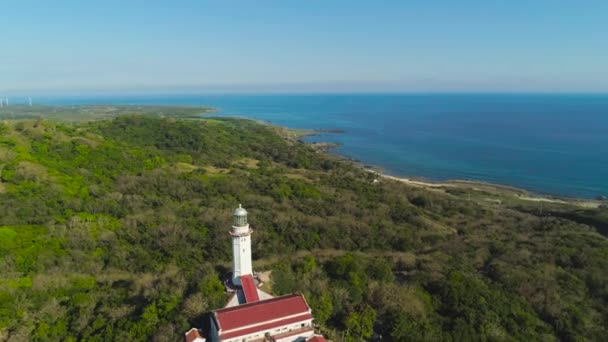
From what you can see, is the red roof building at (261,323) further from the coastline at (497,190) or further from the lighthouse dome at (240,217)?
the coastline at (497,190)

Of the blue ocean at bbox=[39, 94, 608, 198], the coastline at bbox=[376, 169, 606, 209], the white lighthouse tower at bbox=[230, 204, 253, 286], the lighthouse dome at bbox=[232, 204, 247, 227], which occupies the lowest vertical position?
the coastline at bbox=[376, 169, 606, 209]

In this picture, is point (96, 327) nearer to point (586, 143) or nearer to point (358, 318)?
point (358, 318)

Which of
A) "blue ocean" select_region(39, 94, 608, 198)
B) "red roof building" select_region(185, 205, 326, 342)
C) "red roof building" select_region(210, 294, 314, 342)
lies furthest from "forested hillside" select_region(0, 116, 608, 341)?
"blue ocean" select_region(39, 94, 608, 198)

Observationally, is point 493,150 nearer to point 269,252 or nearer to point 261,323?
point 269,252

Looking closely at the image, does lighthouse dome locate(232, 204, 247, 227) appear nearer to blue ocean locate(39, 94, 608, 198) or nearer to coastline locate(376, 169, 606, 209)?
coastline locate(376, 169, 606, 209)

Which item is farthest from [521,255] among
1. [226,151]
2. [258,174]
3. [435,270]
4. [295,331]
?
[226,151]
